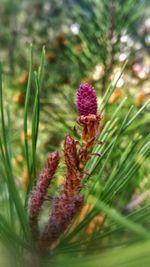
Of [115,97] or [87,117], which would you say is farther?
[115,97]

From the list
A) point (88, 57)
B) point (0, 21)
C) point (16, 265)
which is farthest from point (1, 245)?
point (0, 21)

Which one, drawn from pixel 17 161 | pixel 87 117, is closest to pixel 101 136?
pixel 87 117

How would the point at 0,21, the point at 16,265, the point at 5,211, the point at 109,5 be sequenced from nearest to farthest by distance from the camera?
the point at 16,265, the point at 5,211, the point at 109,5, the point at 0,21

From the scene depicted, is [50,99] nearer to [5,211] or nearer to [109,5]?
[109,5]

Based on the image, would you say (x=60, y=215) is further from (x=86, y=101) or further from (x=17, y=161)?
(x=17, y=161)

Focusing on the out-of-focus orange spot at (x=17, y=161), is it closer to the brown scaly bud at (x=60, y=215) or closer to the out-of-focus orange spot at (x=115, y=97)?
the out-of-focus orange spot at (x=115, y=97)

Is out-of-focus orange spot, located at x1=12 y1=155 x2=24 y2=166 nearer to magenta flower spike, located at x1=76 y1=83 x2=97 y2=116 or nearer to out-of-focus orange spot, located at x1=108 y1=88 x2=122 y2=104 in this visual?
out-of-focus orange spot, located at x1=108 y1=88 x2=122 y2=104

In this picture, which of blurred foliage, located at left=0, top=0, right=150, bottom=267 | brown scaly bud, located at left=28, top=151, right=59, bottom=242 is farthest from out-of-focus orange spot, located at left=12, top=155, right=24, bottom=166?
brown scaly bud, located at left=28, top=151, right=59, bottom=242
